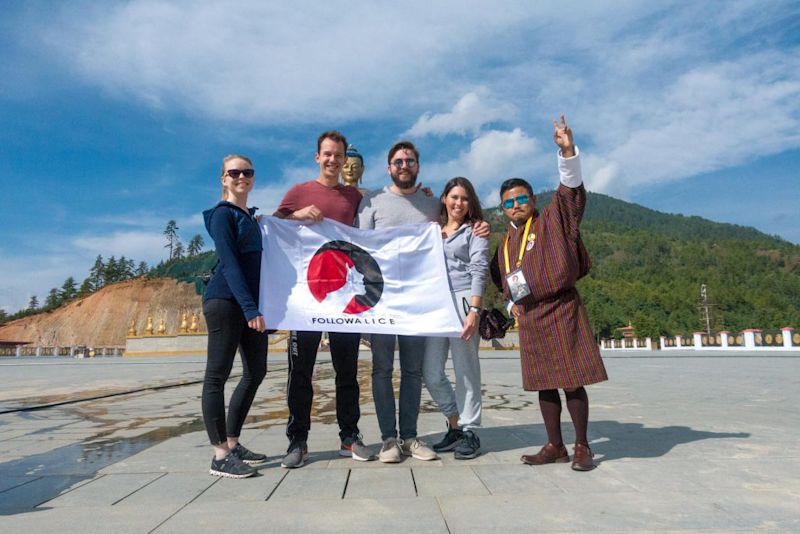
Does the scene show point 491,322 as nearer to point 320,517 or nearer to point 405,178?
point 405,178

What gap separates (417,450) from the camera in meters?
3.44

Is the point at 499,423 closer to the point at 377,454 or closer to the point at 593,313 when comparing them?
the point at 377,454

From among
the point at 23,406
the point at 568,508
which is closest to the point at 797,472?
the point at 568,508

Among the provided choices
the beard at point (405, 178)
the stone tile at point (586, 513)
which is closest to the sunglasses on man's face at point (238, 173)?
the beard at point (405, 178)

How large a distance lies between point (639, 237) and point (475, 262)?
16923cm

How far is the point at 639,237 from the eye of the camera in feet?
516

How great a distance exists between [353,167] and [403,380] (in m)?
2.53

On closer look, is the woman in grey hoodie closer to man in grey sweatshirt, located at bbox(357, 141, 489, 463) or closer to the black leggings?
man in grey sweatshirt, located at bbox(357, 141, 489, 463)

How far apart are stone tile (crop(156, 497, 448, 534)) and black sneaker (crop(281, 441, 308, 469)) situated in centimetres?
74

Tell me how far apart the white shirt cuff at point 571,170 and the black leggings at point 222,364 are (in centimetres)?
218

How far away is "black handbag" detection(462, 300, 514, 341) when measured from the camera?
3.67m

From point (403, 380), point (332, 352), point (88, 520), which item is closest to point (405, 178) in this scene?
point (332, 352)

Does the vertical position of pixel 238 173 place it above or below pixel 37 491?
above

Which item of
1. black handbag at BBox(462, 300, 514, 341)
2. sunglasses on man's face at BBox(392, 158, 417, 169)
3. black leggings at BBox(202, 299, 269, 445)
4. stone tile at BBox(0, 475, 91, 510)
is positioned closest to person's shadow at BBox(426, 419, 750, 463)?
black handbag at BBox(462, 300, 514, 341)
